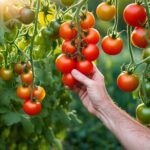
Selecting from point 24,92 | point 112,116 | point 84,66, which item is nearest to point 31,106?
point 24,92

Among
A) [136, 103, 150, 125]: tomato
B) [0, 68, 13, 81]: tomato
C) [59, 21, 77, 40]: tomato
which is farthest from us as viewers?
[0, 68, 13, 81]: tomato

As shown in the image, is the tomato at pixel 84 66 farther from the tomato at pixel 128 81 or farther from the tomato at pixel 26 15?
the tomato at pixel 26 15

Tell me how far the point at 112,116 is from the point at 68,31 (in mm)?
544

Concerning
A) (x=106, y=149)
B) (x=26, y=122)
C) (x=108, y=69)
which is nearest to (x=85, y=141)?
(x=106, y=149)

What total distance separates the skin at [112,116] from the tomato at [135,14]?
31 cm

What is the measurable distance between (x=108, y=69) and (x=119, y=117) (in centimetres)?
443

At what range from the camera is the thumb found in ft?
6.72

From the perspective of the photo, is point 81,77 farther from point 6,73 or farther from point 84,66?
point 6,73

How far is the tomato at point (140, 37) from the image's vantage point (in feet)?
6.70

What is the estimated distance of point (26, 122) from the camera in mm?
3152

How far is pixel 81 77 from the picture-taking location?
82.8 inches

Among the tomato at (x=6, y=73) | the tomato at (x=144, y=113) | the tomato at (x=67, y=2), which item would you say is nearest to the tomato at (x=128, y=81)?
the tomato at (x=144, y=113)

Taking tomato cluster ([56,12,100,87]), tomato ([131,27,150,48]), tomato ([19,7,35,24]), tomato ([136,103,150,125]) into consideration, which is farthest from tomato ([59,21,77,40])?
tomato ([136,103,150,125])

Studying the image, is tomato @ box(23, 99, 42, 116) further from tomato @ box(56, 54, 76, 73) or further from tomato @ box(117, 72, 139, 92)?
tomato @ box(117, 72, 139, 92)
